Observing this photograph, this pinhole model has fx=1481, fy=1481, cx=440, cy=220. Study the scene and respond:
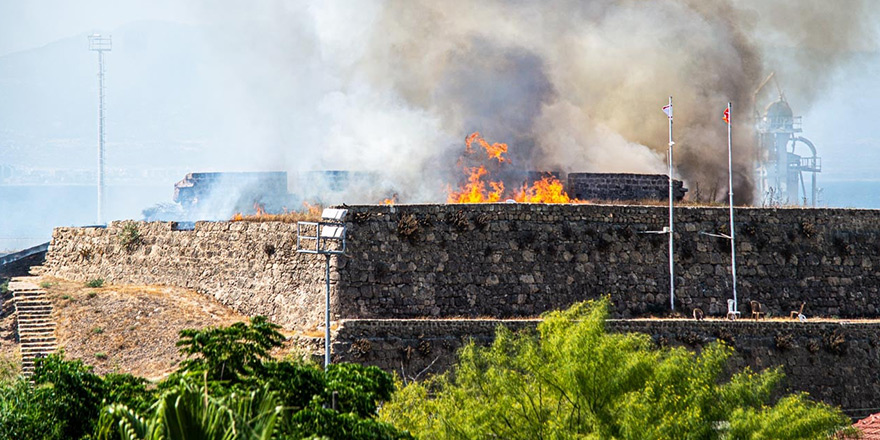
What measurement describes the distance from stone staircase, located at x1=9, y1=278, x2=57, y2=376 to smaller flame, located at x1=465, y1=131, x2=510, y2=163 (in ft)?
49.9

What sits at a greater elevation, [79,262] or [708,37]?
[708,37]

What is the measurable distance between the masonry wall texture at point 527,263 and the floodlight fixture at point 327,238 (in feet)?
1.59

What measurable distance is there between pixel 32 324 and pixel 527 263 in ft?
51.8

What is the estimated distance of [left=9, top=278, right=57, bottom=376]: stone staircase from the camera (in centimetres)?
4453

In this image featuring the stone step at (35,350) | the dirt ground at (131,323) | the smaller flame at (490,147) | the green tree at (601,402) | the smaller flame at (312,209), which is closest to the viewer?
the green tree at (601,402)

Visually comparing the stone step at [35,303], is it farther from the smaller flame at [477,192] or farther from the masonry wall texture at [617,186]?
the masonry wall texture at [617,186]

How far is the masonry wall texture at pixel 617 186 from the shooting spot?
50.2 m

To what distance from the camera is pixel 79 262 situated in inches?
2154

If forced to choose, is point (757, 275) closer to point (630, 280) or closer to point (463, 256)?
point (630, 280)

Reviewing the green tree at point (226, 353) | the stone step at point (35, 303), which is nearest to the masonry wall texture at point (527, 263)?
the stone step at point (35, 303)

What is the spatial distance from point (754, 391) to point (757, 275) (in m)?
14.9

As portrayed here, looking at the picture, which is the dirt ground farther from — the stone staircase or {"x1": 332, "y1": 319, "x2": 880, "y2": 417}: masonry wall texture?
{"x1": 332, "y1": 319, "x2": 880, "y2": 417}: masonry wall texture

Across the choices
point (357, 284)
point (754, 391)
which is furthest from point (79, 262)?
point (754, 391)

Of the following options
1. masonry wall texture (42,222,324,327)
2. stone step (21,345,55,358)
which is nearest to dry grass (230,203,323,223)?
masonry wall texture (42,222,324,327)
